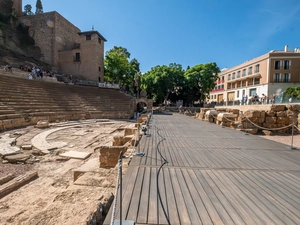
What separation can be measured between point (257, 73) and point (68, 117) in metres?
34.7

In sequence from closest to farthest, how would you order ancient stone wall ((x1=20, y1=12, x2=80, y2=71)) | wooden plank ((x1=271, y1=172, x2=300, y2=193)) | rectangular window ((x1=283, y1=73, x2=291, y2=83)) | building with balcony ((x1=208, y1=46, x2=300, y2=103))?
wooden plank ((x1=271, y1=172, x2=300, y2=193)) → building with balcony ((x1=208, y1=46, x2=300, y2=103)) → rectangular window ((x1=283, y1=73, x2=291, y2=83)) → ancient stone wall ((x1=20, y1=12, x2=80, y2=71))

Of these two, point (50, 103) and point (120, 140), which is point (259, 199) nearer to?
point (120, 140)

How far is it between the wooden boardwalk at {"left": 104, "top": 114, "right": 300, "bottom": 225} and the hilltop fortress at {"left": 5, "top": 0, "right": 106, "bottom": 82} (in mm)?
30245

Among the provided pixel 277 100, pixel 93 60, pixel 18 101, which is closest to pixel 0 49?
pixel 93 60

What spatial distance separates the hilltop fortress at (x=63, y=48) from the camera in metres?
30.1

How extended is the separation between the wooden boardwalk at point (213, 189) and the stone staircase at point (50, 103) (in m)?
12.0

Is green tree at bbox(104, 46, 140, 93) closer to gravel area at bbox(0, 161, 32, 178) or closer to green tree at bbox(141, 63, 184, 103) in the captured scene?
green tree at bbox(141, 63, 184, 103)

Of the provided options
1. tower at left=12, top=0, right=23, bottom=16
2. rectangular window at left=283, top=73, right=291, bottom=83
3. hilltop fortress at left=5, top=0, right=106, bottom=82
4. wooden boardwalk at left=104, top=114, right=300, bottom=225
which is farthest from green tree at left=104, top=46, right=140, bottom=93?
rectangular window at left=283, top=73, right=291, bottom=83

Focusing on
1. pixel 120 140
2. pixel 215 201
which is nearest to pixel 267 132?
pixel 120 140

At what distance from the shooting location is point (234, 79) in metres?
38.0

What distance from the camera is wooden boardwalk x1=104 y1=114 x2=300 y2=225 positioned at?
1.93 meters

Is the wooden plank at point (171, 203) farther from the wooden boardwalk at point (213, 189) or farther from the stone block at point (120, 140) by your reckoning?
the stone block at point (120, 140)

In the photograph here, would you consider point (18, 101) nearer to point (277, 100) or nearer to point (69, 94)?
point (69, 94)

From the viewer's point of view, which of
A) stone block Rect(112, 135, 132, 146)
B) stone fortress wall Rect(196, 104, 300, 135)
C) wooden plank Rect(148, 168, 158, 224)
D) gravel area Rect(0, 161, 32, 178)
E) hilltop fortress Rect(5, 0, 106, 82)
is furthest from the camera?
hilltop fortress Rect(5, 0, 106, 82)
